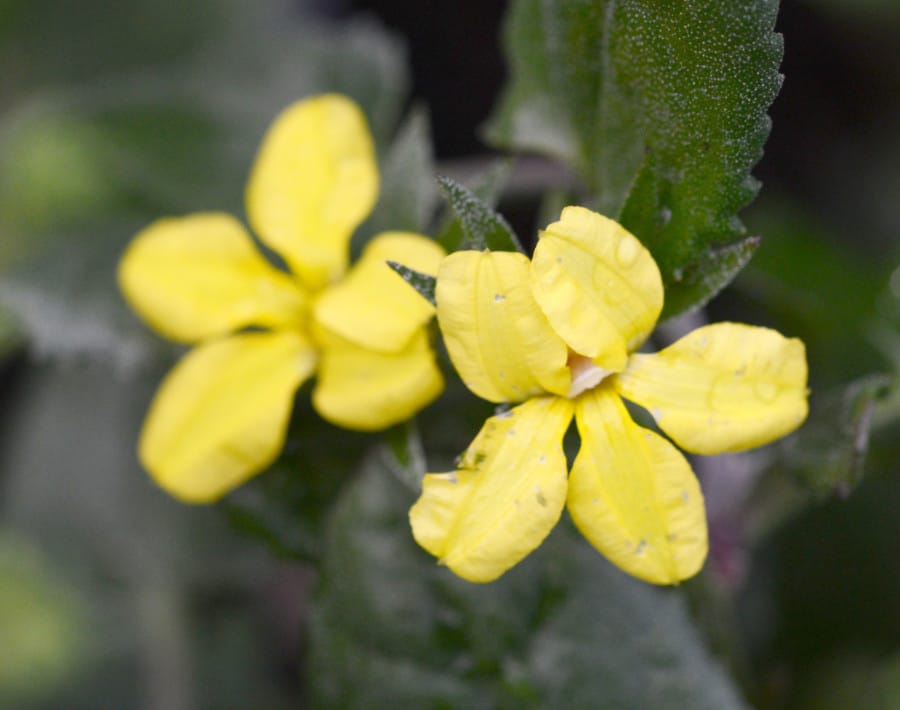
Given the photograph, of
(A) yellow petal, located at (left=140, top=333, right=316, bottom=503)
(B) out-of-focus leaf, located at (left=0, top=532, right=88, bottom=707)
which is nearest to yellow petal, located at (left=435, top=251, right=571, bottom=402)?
(A) yellow petal, located at (left=140, top=333, right=316, bottom=503)

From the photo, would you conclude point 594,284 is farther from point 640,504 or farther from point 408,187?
point 408,187

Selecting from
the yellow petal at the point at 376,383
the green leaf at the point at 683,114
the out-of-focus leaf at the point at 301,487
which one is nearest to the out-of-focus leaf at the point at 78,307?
the out-of-focus leaf at the point at 301,487

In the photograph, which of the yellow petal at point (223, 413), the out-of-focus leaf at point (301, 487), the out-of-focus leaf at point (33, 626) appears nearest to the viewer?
the yellow petal at point (223, 413)

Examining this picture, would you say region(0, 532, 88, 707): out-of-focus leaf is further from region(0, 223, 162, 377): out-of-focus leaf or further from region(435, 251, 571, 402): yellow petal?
region(435, 251, 571, 402): yellow petal

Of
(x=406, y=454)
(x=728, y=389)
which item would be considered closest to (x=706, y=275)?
(x=728, y=389)

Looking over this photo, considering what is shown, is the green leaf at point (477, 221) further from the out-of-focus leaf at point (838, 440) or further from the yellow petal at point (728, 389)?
the out-of-focus leaf at point (838, 440)
